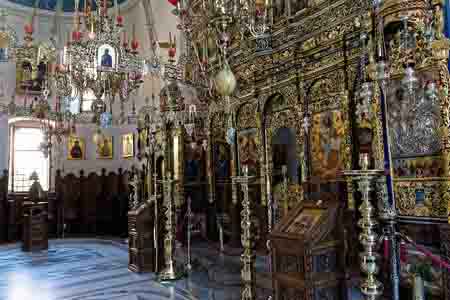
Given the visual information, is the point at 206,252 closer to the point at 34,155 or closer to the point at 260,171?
the point at 260,171

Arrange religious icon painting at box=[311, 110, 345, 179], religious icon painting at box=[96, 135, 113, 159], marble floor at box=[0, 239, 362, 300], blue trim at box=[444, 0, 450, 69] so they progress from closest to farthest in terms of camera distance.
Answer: blue trim at box=[444, 0, 450, 69]
marble floor at box=[0, 239, 362, 300]
religious icon painting at box=[311, 110, 345, 179]
religious icon painting at box=[96, 135, 113, 159]

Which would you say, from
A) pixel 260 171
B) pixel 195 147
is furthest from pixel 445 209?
pixel 195 147

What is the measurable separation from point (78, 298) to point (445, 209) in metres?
4.91

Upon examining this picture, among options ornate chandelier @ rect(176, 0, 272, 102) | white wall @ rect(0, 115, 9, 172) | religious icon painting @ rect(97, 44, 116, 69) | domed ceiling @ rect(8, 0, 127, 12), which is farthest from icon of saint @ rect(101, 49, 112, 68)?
domed ceiling @ rect(8, 0, 127, 12)

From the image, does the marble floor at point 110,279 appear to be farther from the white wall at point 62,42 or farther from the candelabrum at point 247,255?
the white wall at point 62,42

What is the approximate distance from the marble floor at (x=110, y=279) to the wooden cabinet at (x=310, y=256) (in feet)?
4.39

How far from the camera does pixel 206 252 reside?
7.38 metres

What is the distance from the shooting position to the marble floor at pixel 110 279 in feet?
17.1

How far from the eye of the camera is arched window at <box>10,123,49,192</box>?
12211 millimetres

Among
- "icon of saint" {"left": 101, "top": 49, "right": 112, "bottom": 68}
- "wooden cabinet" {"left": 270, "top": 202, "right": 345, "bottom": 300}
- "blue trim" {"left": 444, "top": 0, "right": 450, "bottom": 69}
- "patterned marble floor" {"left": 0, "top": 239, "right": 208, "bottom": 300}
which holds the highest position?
"icon of saint" {"left": 101, "top": 49, "right": 112, "bottom": 68}

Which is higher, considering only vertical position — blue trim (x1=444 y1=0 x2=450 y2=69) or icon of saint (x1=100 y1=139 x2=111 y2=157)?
blue trim (x1=444 y1=0 x2=450 y2=69)

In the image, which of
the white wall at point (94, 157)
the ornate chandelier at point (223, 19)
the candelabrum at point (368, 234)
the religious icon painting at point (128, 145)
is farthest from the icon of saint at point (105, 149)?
the candelabrum at point (368, 234)

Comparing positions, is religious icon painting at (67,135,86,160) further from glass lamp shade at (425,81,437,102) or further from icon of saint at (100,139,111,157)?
glass lamp shade at (425,81,437,102)

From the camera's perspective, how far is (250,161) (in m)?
7.77
